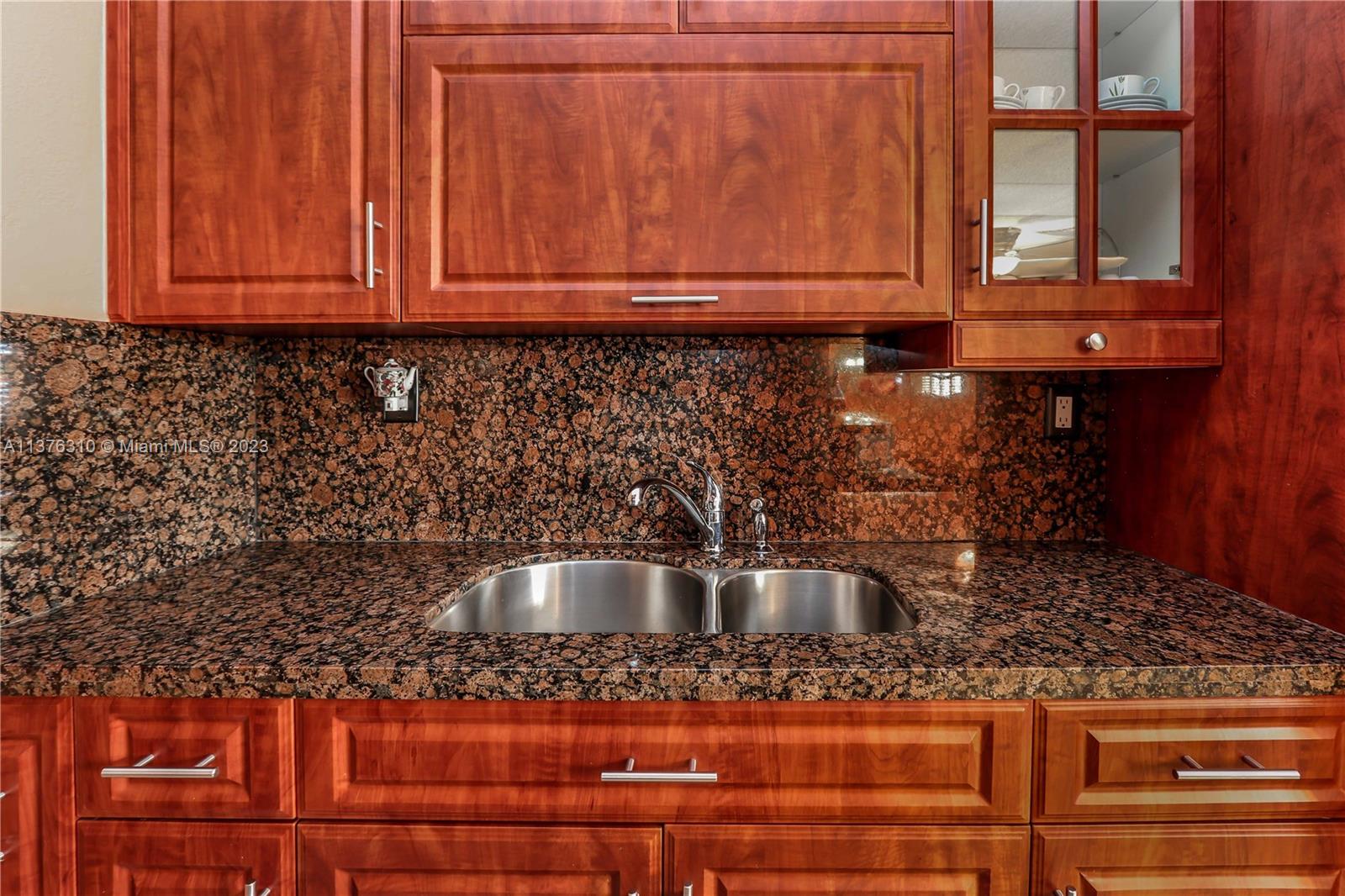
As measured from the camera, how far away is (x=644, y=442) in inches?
63.0

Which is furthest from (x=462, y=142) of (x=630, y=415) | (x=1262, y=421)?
(x=1262, y=421)

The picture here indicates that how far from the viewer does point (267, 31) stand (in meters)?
1.21

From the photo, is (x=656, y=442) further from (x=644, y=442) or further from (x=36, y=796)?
(x=36, y=796)

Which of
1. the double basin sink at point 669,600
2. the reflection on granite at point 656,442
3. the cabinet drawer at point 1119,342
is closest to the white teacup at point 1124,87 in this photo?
the cabinet drawer at point 1119,342

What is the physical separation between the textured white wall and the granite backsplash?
0.42 metres

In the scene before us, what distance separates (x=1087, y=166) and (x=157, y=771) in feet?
5.85

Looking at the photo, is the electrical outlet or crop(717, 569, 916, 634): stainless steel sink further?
the electrical outlet

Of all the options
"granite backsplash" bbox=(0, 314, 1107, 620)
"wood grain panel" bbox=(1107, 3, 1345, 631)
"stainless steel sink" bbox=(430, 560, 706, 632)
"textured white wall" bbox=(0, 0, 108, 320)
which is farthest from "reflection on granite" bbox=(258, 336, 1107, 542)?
"textured white wall" bbox=(0, 0, 108, 320)

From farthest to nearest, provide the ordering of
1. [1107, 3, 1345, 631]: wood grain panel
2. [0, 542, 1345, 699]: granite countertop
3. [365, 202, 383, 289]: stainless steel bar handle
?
[365, 202, 383, 289]: stainless steel bar handle, [1107, 3, 1345, 631]: wood grain panel, [0, 542, 1345, 699]: granite countertop

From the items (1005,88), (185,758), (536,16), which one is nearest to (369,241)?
(536,16)

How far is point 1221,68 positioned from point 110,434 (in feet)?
7.00

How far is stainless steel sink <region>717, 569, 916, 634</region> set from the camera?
4.66 ft

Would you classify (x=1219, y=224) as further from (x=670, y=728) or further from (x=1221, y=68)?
(x=670, y=728)

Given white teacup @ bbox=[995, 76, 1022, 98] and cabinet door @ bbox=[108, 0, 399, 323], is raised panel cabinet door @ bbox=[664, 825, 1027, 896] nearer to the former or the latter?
cabinet door @ bbox=[108, 0, 399, 323]
